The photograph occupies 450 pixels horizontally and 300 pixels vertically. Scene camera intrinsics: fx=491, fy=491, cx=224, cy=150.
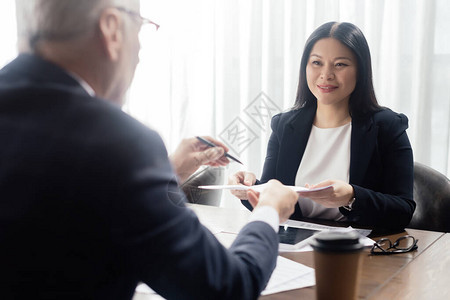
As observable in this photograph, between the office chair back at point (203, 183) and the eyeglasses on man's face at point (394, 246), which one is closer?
the eyeglasses on man's face at point (394, 246)

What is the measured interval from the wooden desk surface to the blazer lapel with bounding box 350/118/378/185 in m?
0.41

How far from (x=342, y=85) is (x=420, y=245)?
772 mm

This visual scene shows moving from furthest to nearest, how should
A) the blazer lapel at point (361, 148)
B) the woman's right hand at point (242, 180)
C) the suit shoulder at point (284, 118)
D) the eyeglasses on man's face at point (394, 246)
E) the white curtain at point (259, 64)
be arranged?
the white curtain at point (259, 64)
the suit shoulder at point (284, 118)
the blazer lapel at point (361, 148)
the woman's right hand at point (242, 180)
the eyeglasses on man's face at point (394, 246)

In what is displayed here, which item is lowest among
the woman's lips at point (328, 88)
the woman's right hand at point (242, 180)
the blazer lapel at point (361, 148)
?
the woman's right hand at point (242, 180)

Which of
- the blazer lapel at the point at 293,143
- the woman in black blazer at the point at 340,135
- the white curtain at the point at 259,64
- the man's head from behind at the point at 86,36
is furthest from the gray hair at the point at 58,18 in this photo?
the white curtain at the point at 259,64

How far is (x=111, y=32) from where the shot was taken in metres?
0.72

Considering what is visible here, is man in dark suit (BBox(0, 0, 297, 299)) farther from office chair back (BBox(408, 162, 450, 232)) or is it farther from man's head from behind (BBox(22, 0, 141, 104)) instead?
office chair back (BBox(408, 162, 450, 232))

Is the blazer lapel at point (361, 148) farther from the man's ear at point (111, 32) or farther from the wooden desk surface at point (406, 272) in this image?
the man's ear at point (111, 32)

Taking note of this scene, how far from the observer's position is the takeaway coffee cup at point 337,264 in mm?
876

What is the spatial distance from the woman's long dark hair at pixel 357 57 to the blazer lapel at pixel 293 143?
0.63 ft

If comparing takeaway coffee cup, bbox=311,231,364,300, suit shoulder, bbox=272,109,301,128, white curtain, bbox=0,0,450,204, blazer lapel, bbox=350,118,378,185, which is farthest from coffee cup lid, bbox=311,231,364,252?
white curtain, bbox=0,0,450,204

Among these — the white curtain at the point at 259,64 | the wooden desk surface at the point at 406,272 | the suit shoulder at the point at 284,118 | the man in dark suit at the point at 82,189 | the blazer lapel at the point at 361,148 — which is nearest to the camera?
the man in dark suit at the point at 82,189

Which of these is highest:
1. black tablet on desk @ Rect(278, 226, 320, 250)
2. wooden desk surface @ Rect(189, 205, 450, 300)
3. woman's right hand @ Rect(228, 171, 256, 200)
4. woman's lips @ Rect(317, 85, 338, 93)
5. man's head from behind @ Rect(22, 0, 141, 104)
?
man's head from behind @ Rect(22, 0, 141, 104)

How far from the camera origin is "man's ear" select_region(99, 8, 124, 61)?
0.71m
